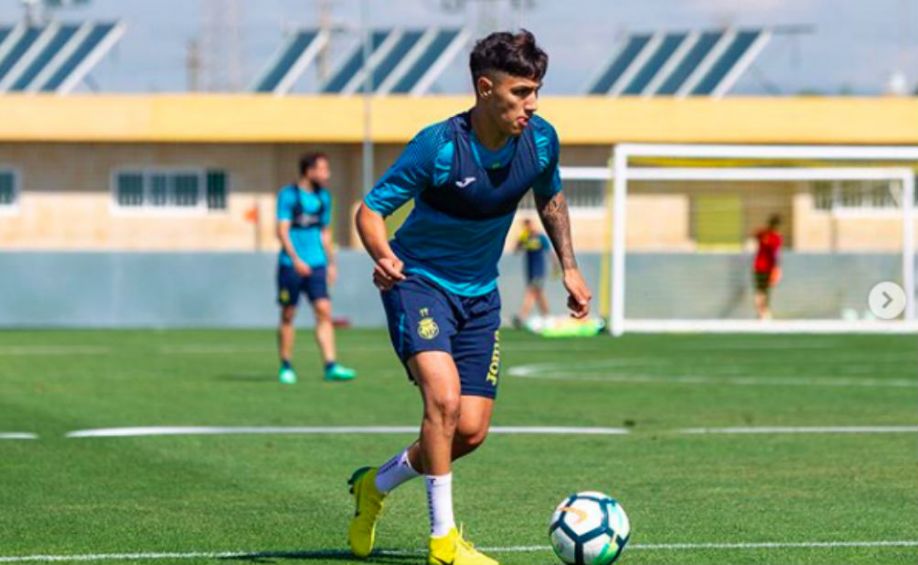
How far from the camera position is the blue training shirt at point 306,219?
19641 millimetres

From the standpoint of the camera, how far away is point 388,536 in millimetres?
9125

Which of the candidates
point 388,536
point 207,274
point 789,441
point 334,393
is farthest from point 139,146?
point 388,536

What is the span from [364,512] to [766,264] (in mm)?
29540

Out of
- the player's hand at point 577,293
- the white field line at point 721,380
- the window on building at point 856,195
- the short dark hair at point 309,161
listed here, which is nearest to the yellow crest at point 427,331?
the player's hand at point 577,293

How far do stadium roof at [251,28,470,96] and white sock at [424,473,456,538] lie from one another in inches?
1743

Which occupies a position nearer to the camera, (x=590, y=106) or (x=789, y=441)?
(x=789, y=441)

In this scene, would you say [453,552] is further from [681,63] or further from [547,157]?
[681,63]

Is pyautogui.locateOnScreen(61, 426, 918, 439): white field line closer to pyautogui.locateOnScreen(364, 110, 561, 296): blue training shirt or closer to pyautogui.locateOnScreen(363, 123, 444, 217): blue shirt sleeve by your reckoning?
pyautogui.locateOnScreen(364, 110, 561, 296): blue training shirt

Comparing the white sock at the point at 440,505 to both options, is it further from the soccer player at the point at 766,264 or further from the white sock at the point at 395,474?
the soccer player at the point at 766,264

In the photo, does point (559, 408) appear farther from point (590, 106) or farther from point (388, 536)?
point (590, 106)

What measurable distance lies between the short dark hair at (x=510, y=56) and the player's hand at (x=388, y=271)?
2.48 ft

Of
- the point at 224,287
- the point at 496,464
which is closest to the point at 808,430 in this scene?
the point at 496,464

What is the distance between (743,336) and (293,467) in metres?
21.2

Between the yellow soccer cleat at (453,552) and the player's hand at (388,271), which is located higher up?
the player's hand at (388,271)
